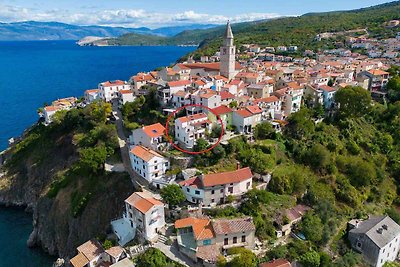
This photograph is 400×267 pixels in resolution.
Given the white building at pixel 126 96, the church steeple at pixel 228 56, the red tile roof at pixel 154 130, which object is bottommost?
the red tile roof at pixel 154 130

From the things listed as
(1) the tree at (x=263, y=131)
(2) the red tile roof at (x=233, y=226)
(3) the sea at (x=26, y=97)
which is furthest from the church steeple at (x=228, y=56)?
(3) the sea at (x=26, y=97)

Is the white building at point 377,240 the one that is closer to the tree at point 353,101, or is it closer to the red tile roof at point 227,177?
the red tile roof at point 227,177

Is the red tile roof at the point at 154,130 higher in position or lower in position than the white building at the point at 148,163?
higher

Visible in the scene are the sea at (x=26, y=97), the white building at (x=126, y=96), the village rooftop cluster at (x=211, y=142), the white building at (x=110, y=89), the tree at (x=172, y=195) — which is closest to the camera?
the village rooftop cluster at (x=211, y=142)

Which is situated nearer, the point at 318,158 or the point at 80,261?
the point at 80,261

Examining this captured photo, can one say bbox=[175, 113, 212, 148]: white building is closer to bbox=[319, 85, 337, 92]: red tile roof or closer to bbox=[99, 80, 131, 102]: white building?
bbox=[99, 80, 131, 102]: white building

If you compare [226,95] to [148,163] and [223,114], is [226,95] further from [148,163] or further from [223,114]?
[148,163]

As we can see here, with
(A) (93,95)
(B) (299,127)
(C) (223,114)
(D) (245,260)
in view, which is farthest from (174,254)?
(A) (93,95)
